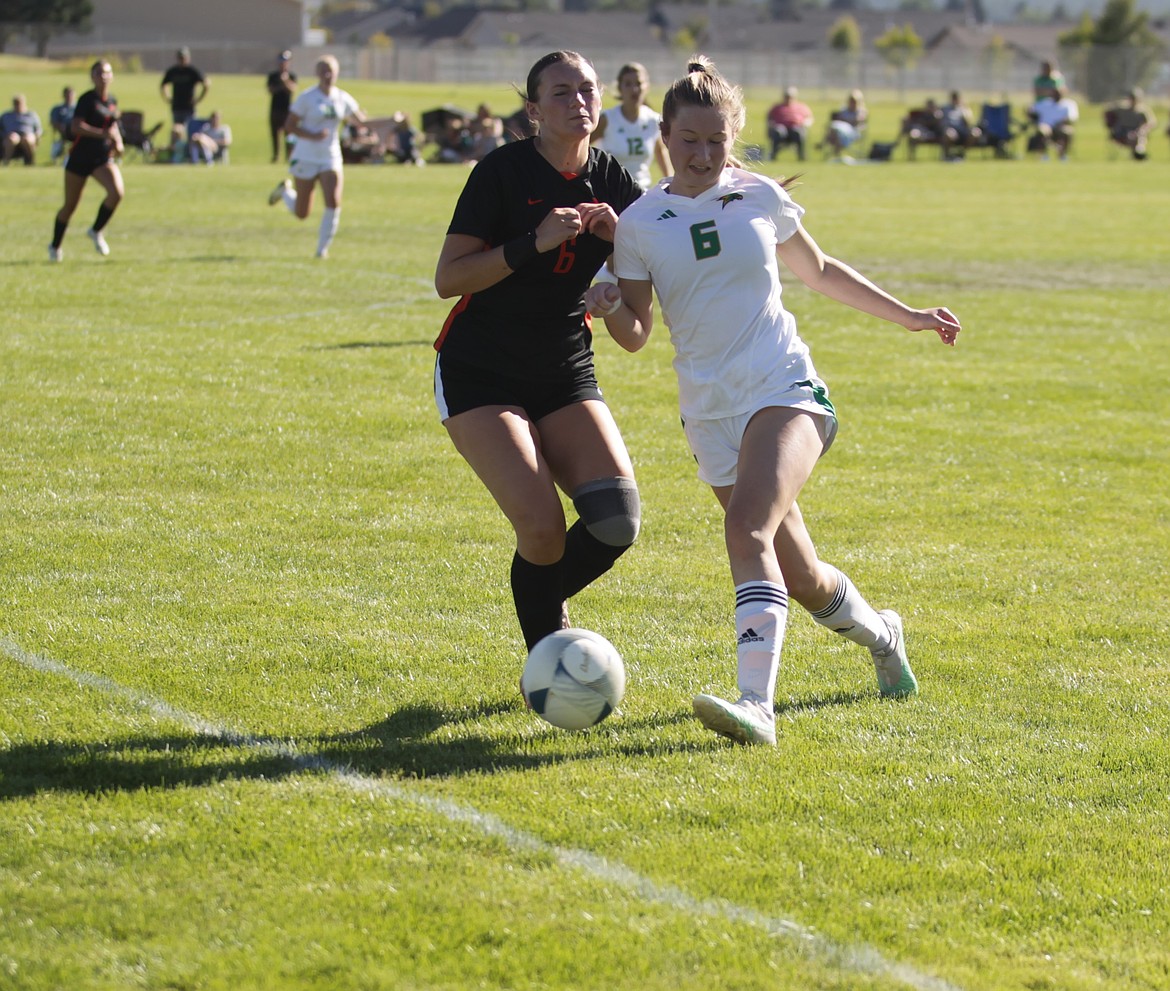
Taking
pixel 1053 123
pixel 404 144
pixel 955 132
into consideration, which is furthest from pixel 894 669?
→ pixel 1053 123

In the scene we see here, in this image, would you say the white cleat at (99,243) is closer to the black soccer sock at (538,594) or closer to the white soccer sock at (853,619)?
the black soccer sock at (538,594)

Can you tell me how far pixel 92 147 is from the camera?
16.4m

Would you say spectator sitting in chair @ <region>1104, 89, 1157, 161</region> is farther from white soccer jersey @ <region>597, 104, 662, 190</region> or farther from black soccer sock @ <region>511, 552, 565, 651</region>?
black soccer sock @ <region>511, 552, 565, 651</region>

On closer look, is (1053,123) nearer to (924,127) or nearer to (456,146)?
(924,127)

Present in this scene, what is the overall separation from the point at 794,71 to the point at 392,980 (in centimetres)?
7743

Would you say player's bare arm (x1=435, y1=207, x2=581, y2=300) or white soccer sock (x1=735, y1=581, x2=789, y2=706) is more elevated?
player's bare arm (x1=435, y1=207, x2=581, y2=300)

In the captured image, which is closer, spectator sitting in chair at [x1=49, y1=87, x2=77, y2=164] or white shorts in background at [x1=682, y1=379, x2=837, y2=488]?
white shorts in background at [x1=682, y1=379, x2=837, y2=488]

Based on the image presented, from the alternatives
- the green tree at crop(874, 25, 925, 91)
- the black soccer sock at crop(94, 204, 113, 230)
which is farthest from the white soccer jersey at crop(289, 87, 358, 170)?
the green tree at crop(874, 25, 925, 91)

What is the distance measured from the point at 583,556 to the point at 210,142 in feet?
103

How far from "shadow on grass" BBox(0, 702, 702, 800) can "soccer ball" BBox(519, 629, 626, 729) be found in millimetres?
125

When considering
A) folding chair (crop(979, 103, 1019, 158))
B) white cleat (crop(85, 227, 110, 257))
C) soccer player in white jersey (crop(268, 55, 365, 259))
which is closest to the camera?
soccer player in white jersey (crop(268, 55, 365, 259))

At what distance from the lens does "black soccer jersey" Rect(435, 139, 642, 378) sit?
5023 millimetres

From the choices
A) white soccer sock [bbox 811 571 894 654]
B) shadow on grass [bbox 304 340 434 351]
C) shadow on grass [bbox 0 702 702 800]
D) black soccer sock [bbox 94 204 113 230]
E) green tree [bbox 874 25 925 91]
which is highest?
green tree [bbox 874 25 925 91]

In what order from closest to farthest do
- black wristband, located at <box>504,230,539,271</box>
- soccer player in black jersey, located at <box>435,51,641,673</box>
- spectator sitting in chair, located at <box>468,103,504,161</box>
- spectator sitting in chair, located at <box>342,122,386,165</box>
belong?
black wristband, located at <box>504,230,539,271</box>, soccer player in black jersey, located at <box>435,51,641,673</box>, spectator sitting in chair, located at <box>342,122,386,165</box>, spectator sitting in chair, located at <box>468,103,504,161</box>
